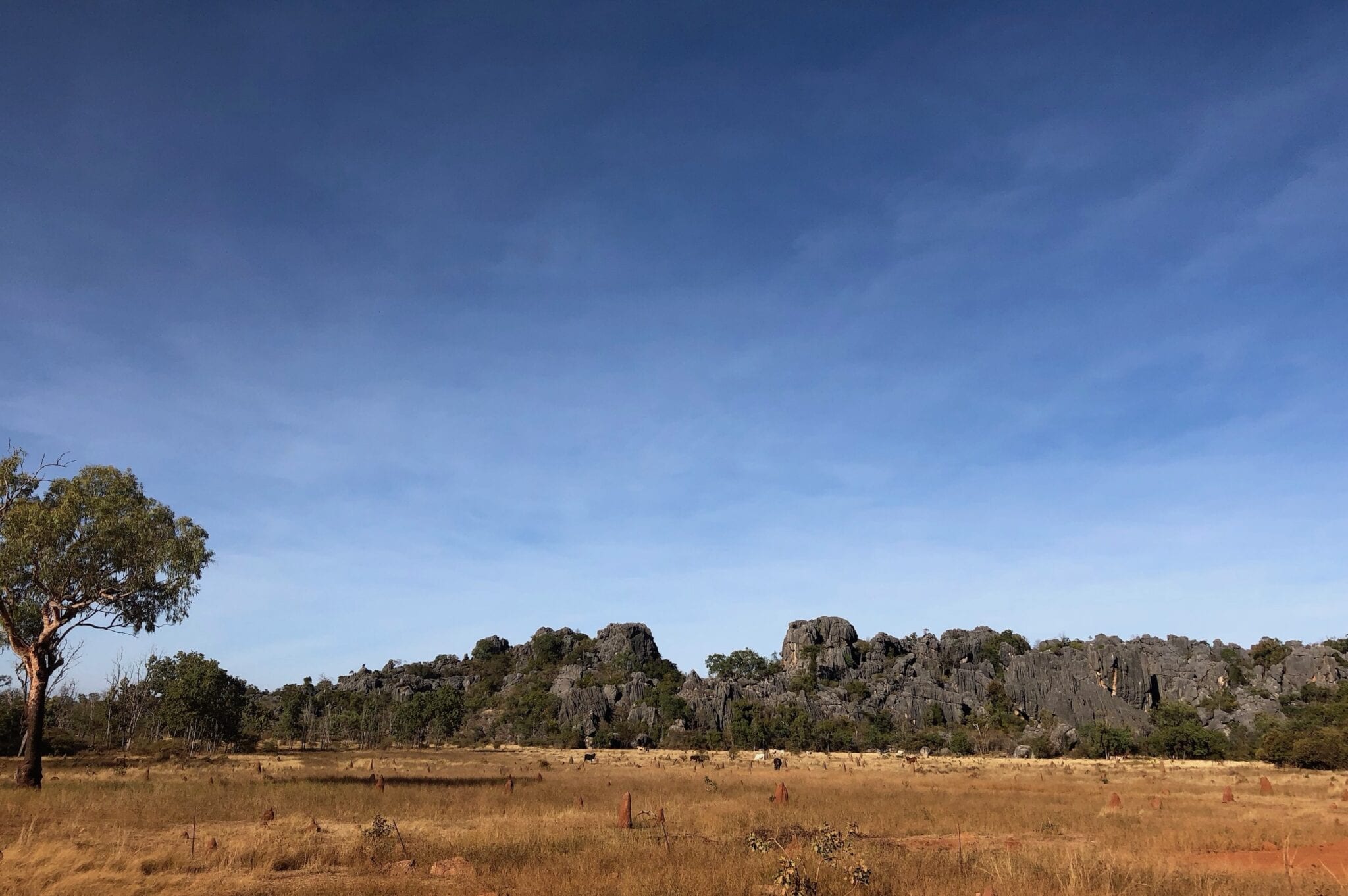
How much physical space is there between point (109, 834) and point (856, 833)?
18134 millimetres

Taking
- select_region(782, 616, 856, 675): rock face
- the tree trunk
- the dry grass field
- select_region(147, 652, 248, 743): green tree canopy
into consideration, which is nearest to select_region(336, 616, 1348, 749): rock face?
select_region(782, 616, 856, 675): rock face

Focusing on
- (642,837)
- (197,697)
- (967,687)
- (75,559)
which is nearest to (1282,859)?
(642,837)

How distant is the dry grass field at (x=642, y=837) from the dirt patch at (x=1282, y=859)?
0.31ft

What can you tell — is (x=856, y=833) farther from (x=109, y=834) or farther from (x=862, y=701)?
(x=862, y=701)

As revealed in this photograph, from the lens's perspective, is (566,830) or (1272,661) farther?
(1272,661)

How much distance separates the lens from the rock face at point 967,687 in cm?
13425

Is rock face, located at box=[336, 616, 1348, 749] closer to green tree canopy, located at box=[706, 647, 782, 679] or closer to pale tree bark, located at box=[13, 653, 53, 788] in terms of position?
green tree canopy, located at box=[706, 647, 782, 679]

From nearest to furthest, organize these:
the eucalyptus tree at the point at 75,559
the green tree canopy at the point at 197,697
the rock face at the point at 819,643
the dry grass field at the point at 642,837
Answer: the dry grass field at the point at 642,837 < the eucalyptus tree at the point at 75,559 < the green tree canopy at the point at 197,697 < the rock face at the point at 819,643

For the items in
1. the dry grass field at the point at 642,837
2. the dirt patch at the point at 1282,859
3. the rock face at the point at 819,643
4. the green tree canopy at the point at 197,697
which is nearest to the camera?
the dry grass field at the point at 642,837

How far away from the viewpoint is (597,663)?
18925 cm

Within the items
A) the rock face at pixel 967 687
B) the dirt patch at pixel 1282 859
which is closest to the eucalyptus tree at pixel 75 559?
the dirt patch at pixel 1282 859

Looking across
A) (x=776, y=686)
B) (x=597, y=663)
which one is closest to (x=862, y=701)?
(x=776, y=686)

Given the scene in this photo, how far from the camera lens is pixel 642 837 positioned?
19.5m

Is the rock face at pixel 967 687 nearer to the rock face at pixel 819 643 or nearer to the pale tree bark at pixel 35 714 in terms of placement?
the rock face at pixel 819 643
